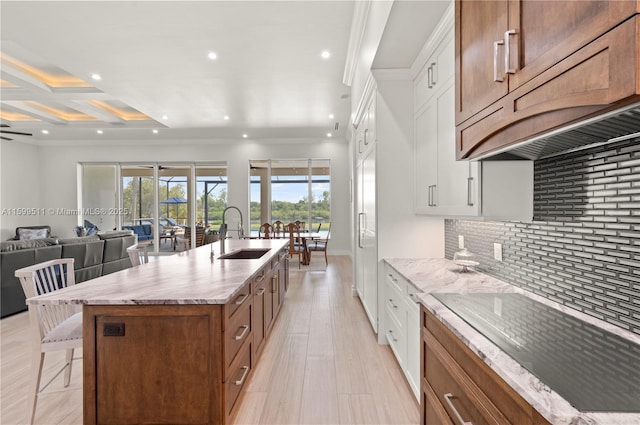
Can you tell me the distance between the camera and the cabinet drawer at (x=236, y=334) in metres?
1.65

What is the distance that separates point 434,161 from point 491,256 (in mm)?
760

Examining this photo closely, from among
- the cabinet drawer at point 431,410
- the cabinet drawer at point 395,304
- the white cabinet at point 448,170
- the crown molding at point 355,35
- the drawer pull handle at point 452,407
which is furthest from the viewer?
the crown molding at point 355,35

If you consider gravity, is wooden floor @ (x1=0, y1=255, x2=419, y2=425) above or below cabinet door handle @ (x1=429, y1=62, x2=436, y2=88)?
below

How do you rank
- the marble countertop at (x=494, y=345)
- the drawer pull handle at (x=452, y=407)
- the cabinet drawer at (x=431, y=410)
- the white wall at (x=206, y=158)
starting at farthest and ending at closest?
the white wall at (x=206, y=158), the cabinet drawer at (x=431, y=410), the drawer pull handle at (x=452, y=407), the marble countertop at (x=494, y=345)

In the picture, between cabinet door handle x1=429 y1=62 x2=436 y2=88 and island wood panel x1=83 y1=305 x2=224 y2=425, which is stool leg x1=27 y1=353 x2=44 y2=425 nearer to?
island wood panel x1=83 y1=305 x2=224 y2=425

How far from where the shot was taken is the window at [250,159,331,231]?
8.38m

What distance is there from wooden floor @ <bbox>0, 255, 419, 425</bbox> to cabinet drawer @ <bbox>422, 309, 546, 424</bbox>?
0.84 metres

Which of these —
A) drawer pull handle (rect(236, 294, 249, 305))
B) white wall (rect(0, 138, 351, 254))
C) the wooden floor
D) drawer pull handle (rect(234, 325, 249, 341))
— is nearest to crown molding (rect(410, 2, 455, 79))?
drawer pull handle (rect(236, 294, 249, 305))

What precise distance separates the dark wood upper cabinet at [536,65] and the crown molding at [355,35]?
1699mm

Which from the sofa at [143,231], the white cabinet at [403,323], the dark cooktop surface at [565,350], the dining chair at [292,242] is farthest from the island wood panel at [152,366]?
the sofa at [143,231]

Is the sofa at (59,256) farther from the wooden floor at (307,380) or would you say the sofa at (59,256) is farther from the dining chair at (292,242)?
the dining chair at (292,242)

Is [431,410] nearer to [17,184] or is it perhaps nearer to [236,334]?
[236,334]

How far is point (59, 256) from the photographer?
159 inches

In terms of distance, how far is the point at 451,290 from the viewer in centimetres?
161
